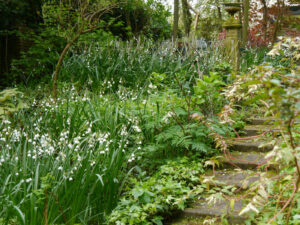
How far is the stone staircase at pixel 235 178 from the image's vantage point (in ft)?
6.95

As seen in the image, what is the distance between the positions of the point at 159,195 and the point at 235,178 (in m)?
0.89

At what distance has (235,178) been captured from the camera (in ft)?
10.1

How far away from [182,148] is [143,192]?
1.07 metres

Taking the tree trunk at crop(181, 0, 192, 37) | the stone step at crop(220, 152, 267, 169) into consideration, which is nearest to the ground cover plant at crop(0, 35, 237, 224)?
the stone step at crop(220, 152, 267, 169)

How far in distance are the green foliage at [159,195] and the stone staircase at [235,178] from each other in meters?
0.13

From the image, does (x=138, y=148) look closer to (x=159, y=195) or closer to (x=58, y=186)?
(x=159, y=195)

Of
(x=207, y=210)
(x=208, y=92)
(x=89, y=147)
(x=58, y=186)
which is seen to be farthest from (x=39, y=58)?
(x=207, y=210)

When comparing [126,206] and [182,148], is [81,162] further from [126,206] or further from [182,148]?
[182,148]

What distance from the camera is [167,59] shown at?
6.34 meters

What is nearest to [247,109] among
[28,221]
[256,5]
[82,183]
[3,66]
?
[82,183]

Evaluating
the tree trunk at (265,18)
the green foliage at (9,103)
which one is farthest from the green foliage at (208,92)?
the tree trunk at (265,18)

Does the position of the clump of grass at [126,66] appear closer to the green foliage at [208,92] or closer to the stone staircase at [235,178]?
the green foliage at [208,92]

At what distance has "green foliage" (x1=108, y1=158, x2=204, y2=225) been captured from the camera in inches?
94.9

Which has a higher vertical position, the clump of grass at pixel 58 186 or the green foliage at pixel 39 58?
the green foliage at pixel 39 58
